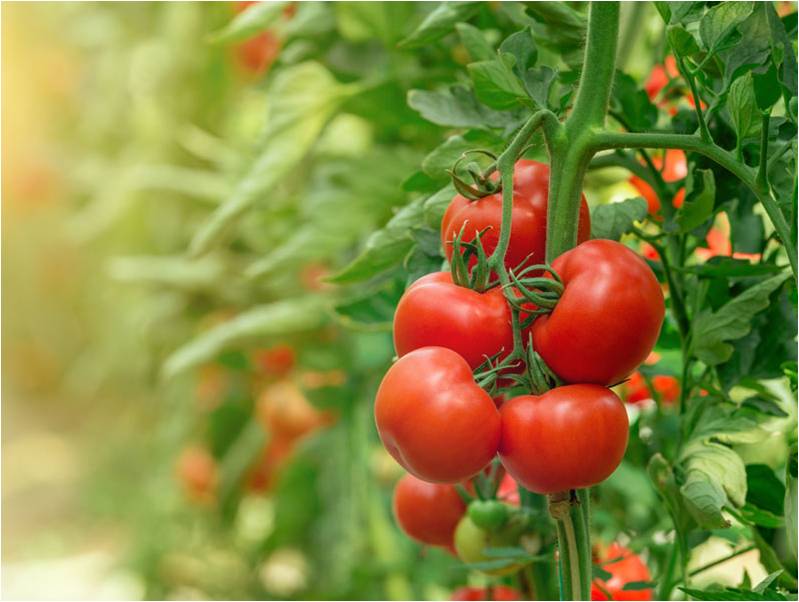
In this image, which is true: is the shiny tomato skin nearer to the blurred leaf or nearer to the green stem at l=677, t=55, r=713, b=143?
the green stem at l=677, t=55, r=713, b=143

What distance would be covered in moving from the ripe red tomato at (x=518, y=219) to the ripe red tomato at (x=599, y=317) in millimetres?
18

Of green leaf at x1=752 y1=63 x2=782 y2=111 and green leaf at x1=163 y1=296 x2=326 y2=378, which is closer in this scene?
green leaf at x1=752 y1=63 x2=782 y2=111

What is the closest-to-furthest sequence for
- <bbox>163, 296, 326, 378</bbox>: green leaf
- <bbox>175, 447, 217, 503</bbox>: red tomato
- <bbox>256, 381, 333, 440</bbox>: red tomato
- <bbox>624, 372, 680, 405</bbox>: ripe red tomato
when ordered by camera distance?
1. <bbox>624, 372, 680, 405</bbox>: ripe red tomato
2. <bbox>163, 296, 326, 378</bbox>: green leaf
3. <bbox>256, 381, 333, 440</bbox>: red tomato
4. <bbox>175, 447, 217, 503</bbox>: red tomato

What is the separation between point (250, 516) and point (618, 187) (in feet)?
2.88

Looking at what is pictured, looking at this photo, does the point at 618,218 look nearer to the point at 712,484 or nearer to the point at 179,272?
the point at 712,484

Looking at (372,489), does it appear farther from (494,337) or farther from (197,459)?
(494,337)

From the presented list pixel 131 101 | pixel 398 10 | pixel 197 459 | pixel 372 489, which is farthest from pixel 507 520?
pixel 131 101

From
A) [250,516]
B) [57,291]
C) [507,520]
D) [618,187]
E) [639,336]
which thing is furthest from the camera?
[57,291]

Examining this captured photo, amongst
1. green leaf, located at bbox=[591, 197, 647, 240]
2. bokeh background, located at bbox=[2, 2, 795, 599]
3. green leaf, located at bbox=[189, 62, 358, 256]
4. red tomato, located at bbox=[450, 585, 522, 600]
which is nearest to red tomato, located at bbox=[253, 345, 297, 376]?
bokeh background, located at bbox=[2, 2, 795, 599]

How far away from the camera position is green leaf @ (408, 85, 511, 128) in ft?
1.18

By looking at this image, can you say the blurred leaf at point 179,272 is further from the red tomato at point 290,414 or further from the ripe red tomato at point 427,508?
the ripe red tomato at point 427,508

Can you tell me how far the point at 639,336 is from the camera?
29 cm

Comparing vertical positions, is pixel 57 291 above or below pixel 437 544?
above

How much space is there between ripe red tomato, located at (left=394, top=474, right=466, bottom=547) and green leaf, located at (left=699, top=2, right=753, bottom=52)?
209mm
